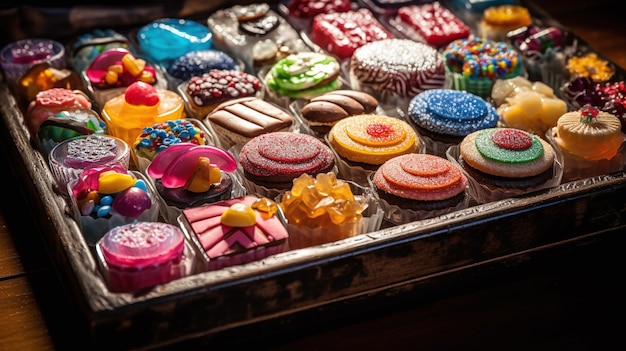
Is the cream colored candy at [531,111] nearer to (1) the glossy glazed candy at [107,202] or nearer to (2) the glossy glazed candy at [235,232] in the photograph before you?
(2) the glossy glazed candy at [235,232]

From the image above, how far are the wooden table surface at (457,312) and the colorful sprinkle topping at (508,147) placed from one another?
0.97 feet

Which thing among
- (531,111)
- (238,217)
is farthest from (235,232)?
(531,111)

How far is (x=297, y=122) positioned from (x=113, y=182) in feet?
2.45

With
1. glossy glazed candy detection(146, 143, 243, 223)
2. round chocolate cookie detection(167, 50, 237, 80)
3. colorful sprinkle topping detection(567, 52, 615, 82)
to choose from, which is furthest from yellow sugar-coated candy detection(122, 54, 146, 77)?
colorful sprinkle topping detection(567, 52, 615, 82)

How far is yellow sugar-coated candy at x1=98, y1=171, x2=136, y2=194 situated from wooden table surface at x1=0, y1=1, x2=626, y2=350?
0.29 meters

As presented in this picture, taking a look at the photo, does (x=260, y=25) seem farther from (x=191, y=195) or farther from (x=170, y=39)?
(x=191, y=195)

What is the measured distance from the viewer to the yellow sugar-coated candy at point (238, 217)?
2203mm

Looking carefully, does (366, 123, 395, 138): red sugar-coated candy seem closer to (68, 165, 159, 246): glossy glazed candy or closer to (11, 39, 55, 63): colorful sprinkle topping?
(68, 165, 159, 246): glossy glazed candy

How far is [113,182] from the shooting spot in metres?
2.28

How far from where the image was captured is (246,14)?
3.36m

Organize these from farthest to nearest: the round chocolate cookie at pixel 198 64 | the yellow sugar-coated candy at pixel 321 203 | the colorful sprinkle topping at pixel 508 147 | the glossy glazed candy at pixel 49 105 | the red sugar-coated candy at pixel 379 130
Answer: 1. the round chocolate cookie at pixel 198 64
2. the glossy glazed candy at pixel 49 105
3. the red sugar-coated candy at pixel 379 130
4. the colorful sprinkle topping at pixel 508 147
5. the yellow sugar-coated candy at pixel 321 203

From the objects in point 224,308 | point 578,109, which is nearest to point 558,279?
point 578,109

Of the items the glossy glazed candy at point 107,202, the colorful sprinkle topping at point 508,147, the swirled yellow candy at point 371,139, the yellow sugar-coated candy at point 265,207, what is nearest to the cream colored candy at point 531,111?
the colorful sprinkle topping at point 508,147

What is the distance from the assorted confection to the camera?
228 cm
